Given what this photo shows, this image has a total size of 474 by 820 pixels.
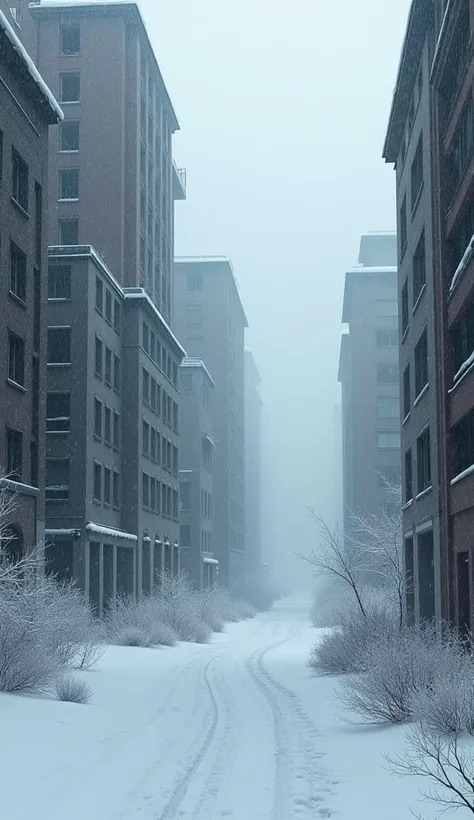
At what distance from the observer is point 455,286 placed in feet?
87.8

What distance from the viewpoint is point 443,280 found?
28.7 m

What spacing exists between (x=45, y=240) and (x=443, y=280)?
1350 centimetres

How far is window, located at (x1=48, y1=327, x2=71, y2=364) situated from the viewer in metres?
43.8

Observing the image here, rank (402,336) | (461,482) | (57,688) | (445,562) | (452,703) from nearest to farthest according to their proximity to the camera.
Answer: (452,703), (57,688), (461,482), (445,562), (402,336)

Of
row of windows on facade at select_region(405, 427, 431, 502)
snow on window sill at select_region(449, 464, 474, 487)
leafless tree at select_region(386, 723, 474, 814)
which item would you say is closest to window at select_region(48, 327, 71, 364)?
row of windows on facade at select_region(405, 427, 431, 502)

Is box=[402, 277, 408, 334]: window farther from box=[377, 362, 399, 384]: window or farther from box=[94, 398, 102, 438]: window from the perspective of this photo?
box=[377, 362, 399, 384]: window

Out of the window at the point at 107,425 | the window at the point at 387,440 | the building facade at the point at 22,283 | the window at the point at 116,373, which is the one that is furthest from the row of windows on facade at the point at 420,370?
the window at the point at 387,440

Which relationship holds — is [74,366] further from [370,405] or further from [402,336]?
[370,405]

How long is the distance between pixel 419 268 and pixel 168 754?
81.6 ft

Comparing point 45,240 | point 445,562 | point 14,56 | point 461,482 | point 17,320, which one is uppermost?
point 14,56

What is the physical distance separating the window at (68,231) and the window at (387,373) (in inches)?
1613

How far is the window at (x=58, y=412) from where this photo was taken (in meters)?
43.5

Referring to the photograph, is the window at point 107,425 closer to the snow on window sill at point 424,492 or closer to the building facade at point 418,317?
the building facade at point 418,317

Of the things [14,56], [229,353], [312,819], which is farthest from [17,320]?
[229,353]
